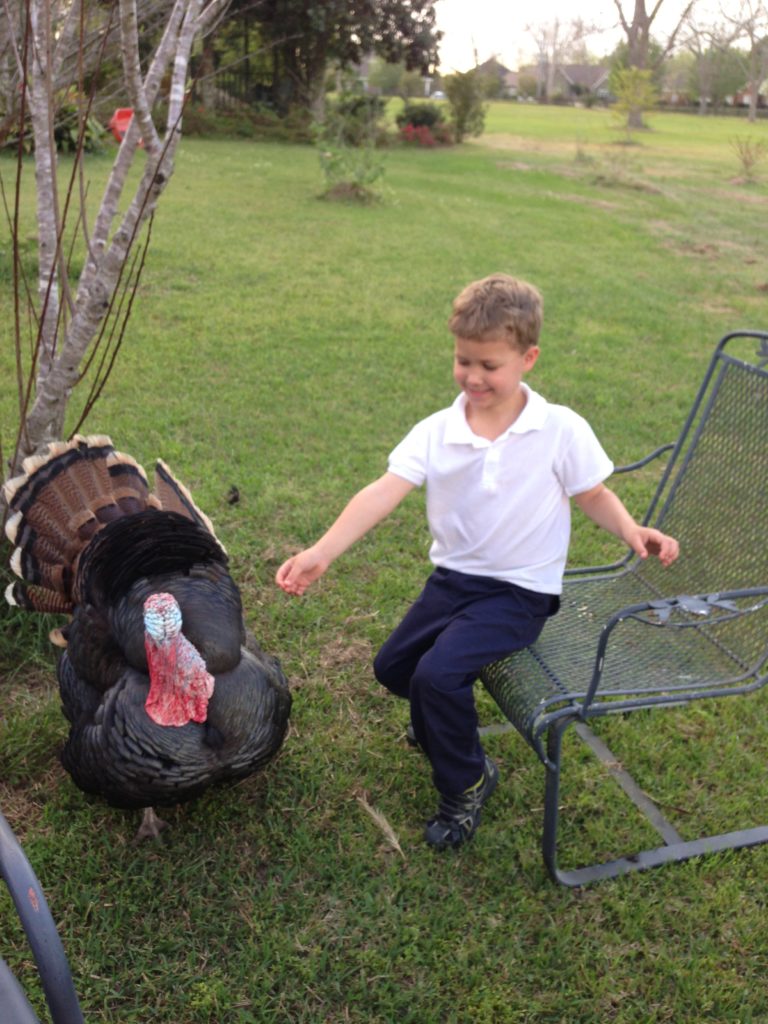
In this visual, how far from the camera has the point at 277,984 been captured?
2441 mm

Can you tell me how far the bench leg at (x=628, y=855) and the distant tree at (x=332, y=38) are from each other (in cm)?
2315

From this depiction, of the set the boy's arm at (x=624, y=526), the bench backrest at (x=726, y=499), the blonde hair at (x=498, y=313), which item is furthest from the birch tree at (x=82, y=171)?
the bench backrest at (x=726, y=499)

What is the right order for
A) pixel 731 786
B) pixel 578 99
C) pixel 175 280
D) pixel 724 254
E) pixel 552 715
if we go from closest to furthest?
pixel 552 715
pixel 731 786
pixel 175 280
pixel 724 254
pixel 578 99

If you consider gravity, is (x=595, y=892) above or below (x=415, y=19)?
below

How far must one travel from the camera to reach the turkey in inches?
99.3

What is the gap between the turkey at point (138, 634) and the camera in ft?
8.27

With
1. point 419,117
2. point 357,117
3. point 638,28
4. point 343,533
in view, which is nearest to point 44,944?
point 343,533

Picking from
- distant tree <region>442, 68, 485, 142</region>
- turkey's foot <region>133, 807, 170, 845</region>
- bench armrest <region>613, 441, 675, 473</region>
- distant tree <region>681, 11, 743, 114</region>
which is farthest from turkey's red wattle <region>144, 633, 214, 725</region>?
distant tree <region>681, 11, 743, 114</region>

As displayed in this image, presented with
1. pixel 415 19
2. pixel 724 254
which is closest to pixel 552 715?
pixel 724 254

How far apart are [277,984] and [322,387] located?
4.68m

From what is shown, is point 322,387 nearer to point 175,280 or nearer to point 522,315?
point 175,280

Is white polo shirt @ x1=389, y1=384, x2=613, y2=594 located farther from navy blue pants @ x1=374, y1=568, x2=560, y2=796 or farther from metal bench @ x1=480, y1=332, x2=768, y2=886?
metal bench @ x1=480, y1=332, x2=768, y2=886

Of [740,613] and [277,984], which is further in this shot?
[740,613]

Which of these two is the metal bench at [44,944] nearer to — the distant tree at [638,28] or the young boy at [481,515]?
the young boy at [481,515]
